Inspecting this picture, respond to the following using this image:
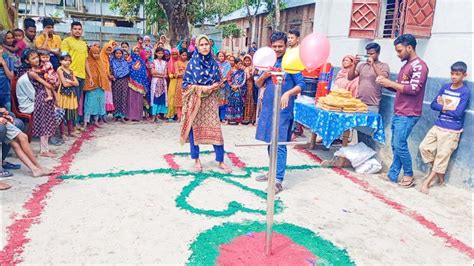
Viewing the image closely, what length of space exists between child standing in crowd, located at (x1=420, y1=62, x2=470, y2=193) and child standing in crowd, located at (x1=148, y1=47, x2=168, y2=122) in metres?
5.22

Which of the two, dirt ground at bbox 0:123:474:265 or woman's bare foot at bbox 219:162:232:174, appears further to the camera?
woman's bare foot at bbox 219:162:232:174

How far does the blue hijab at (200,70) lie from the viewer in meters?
4.72

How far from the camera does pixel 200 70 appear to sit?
4.73 m

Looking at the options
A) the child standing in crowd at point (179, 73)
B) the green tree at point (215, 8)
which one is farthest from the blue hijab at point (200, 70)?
the green tree at point (215, 8)

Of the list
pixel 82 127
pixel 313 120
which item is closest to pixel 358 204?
pixel 313 120

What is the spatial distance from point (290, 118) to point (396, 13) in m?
3.49

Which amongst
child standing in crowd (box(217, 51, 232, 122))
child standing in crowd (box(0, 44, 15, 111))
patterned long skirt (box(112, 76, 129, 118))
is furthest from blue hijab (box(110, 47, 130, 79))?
child standing in crowd (box(0, 44, 15, 111))

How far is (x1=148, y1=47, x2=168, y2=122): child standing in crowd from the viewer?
8086mm

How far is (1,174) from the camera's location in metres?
4.42

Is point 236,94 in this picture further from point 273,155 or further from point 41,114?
point 273,155

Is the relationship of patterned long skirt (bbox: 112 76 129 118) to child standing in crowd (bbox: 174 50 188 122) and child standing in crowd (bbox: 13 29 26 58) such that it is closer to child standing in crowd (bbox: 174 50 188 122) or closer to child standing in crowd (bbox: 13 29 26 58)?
child standing in crowd (bbox: 174 50 188 122)

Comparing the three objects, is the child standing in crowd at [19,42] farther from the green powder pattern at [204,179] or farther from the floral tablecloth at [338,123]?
the floral tablecloth at [338,123]

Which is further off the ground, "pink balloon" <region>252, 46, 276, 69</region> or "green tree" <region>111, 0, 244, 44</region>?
"green tree" <region>111, 0, 244, 44</region>

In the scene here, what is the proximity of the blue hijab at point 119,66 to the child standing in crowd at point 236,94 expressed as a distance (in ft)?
7.34
